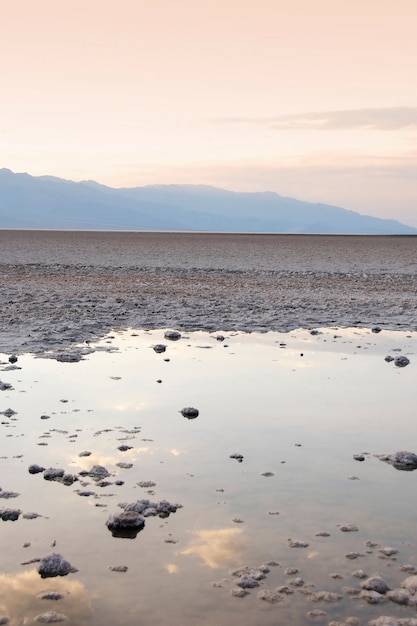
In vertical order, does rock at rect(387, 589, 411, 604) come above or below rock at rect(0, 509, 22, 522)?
above

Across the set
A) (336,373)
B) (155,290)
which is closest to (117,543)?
(336,373)

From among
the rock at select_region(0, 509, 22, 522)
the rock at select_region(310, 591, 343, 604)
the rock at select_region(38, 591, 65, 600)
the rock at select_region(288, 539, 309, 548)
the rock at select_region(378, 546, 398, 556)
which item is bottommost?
the rock at select_region(38, 591, 65, 600)

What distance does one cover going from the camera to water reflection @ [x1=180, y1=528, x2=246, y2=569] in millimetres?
5039

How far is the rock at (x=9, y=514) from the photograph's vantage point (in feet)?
18.8

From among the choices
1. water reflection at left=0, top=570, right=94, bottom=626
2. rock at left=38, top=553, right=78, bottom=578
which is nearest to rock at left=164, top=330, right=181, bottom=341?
rock at left=38, top=553, right=78, bottom=578

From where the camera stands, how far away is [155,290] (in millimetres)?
25453

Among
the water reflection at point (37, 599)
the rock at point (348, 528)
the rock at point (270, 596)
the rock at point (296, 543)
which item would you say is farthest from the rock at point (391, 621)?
the water reflection at point (37, 599)

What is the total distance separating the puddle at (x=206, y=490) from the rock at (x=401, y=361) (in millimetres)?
807

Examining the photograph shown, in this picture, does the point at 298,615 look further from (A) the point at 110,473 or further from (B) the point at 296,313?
A: (B) the point at 296,313

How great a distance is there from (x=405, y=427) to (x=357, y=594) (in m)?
4.19

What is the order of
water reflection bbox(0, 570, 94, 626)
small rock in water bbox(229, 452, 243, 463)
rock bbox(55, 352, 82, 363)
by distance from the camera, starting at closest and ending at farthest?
water reflection bbox(0, 570, 94, 626)
small rock in water bbox(229, 452, 243, 463)
rock bbox(55, 352, 82, 363)

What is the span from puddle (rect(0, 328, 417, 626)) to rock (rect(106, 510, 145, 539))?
0.21 ft

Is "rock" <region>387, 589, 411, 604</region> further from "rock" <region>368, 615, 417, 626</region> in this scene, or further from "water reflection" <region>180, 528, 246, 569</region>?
"water reflection" <region>180, 528, 246, 569</region>

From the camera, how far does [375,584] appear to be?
4.70 meters
